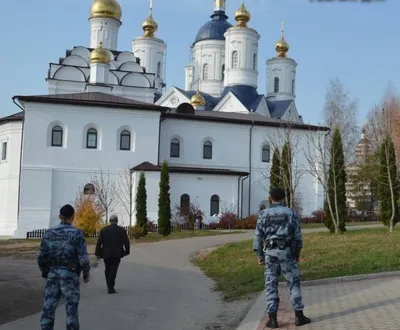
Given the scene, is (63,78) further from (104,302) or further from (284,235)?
(284,235)

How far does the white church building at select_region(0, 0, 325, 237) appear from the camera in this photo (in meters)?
34.0

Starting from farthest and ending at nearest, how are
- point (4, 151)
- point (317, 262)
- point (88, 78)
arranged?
point (88, 78) → point (4, 151) → point (317, 262)

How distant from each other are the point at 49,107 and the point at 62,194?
5.47m

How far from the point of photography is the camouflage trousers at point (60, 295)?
655cm

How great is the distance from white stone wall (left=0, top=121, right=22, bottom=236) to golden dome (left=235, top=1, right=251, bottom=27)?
29809mm

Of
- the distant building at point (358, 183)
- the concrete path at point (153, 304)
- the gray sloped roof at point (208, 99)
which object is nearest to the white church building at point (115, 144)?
the gray sloped roof at point (208, 99)

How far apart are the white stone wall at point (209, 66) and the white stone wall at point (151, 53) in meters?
4.72

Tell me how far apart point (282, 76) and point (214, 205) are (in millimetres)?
30285

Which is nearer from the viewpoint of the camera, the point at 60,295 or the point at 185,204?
the point at 60,295

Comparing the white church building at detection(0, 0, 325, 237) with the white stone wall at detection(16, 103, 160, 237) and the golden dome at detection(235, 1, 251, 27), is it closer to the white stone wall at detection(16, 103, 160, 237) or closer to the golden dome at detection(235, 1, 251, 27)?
the white stone wall at detection(16, 103, 160, 237)

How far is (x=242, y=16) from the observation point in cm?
5862

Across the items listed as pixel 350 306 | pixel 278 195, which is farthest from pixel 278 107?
pixel 278 195

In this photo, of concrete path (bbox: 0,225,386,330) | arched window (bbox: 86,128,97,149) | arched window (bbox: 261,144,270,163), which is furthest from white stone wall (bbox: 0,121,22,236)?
concrete path (bbox: 0,225,386,330)

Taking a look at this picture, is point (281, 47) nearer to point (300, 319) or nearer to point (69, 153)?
point (69, 153)
